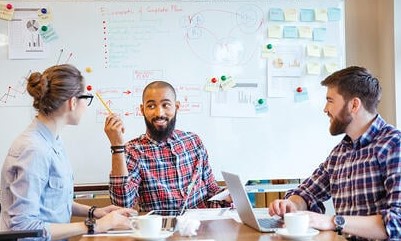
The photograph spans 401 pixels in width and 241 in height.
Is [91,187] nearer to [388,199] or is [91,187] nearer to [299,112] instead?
[299,112]

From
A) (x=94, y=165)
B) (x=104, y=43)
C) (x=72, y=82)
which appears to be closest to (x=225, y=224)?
(x=72, y=82)

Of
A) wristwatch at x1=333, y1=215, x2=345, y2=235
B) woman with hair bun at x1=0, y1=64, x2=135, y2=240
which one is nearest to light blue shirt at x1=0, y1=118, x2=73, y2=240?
woman with hair bun at x1=0, y1=64, x2=135, y2=240

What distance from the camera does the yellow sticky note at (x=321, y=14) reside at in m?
3.11

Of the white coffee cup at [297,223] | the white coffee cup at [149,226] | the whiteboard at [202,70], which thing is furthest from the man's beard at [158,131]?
the white coffee cup at [297,223]

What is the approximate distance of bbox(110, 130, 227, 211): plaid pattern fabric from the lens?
2480 mm

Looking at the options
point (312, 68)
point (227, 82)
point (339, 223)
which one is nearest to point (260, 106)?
point (227, 82)

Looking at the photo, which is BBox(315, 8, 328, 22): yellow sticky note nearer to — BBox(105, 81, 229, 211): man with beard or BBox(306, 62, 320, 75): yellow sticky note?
BBox(306, 62, 320, 75): yellow sticky note

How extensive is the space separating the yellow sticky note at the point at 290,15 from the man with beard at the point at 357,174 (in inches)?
45.9

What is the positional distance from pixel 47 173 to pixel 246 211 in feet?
2.27

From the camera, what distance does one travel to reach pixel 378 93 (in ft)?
6.38

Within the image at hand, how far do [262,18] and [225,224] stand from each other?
1.70m

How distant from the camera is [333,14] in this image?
313 cm

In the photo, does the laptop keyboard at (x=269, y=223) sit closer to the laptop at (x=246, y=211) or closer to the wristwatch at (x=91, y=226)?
the laptop at (x=246, y=211)

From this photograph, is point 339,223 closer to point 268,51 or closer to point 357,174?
point 357,174
